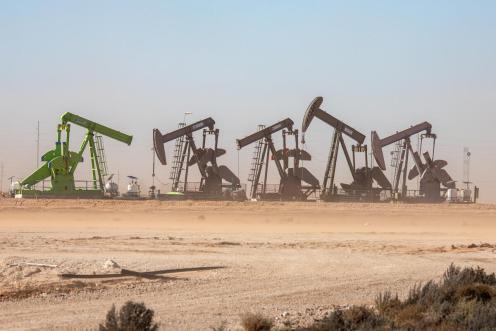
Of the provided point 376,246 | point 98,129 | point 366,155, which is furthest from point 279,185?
point 376,246

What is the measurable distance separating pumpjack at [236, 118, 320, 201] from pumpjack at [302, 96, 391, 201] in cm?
138

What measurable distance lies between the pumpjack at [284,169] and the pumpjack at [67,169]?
9424mm

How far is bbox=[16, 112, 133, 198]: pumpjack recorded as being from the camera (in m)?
49.8

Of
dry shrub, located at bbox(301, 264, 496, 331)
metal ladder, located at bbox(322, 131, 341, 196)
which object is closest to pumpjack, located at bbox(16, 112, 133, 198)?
metal ladder, located at bbox(322, 131, 341, 196)

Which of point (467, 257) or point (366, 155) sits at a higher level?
point (366, 155)

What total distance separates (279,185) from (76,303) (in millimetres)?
44172

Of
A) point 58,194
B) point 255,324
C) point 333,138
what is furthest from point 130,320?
point 333,138

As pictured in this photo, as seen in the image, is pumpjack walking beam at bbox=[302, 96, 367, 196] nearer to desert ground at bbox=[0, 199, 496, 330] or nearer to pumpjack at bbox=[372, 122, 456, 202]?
pumpjack at bbox=[372, 122, 456, 202]

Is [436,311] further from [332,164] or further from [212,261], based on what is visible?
[332,164]

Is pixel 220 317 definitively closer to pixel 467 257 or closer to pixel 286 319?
pixel 286 319

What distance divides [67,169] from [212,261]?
106ft

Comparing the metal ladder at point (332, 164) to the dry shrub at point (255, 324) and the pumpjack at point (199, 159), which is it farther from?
the dry shrub at point (255, 324)

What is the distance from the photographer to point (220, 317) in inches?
502

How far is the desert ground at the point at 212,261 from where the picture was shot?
13422 mm
